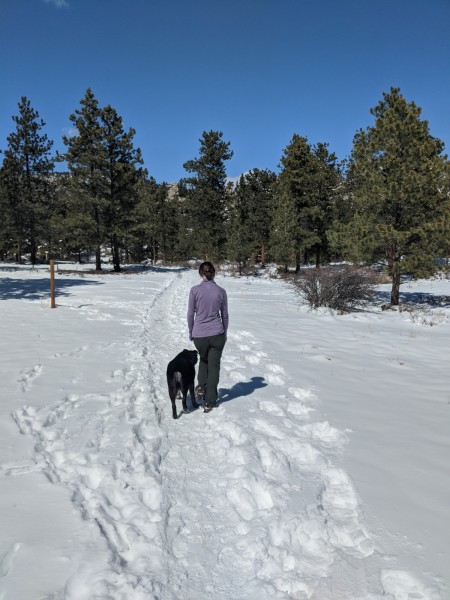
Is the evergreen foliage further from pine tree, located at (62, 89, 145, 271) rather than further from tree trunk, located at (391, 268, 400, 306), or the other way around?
tree trunk, located at (391, 268, 400, 306)

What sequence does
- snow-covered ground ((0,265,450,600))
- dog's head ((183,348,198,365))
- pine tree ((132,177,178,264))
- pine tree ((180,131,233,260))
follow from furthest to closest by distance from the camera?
pine tree ((132,177,178,264)) < pine tree ((180,131,233,260)) < dog's head ((183,348,198,365)) < snow-covered ground ((0,265,450,600))

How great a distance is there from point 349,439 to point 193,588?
2432 mm

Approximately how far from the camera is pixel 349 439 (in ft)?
13.3

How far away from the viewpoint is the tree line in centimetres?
1514

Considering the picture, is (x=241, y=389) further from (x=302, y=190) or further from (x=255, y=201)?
(x=255, y=201)

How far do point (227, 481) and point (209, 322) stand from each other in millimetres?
2041

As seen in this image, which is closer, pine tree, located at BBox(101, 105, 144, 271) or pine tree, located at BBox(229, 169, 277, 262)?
pine tree, located at BBox(101, 105, 144, 271)

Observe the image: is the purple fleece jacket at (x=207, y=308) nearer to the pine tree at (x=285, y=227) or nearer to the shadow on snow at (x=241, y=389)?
the shadow on snow at (x=241, y=389)

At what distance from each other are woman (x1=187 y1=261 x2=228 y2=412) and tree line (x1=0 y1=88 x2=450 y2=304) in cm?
1262

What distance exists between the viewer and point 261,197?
39469 mm

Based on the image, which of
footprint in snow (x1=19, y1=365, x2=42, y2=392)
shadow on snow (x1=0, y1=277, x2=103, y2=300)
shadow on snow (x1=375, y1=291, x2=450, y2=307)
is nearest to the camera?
footprint in snow (x1=19, y1=365, x2=42, y2=392)

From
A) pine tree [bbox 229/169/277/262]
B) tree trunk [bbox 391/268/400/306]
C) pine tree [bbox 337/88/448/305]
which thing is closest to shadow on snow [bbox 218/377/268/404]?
pine tree [bbox 337/88/448/305]

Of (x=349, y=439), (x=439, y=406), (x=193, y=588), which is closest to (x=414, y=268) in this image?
(x=439, y=406)

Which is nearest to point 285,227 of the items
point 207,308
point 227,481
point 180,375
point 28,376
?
point 207,308
